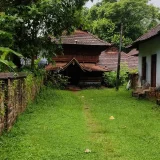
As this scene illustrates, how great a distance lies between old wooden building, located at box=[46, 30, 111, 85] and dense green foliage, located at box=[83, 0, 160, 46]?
14007 mm

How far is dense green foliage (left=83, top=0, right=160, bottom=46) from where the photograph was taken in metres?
39.7

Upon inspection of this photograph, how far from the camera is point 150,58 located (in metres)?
17.3

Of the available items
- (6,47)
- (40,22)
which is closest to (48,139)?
(6,47)

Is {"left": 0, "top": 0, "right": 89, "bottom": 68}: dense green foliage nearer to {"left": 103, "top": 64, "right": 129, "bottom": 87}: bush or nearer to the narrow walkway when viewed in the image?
the narrow walkway

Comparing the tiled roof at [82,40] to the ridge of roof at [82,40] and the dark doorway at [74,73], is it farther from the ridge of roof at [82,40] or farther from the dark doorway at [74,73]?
the dark doorway at [74,73]

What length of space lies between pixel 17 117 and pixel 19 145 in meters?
2.78

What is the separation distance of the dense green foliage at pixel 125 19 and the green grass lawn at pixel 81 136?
29.7 m

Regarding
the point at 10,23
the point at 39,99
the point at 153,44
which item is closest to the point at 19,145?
the point at 10,23

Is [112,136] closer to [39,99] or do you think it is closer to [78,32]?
[39,99]

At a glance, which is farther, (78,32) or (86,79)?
(78,32)

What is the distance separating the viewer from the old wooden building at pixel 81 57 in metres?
24.7

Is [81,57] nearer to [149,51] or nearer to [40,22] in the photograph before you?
[149,51]

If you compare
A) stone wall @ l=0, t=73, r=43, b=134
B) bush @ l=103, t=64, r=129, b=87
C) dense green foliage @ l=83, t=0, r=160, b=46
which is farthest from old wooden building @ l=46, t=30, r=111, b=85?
stone wall @ l=0, t=73, r=43, b=134

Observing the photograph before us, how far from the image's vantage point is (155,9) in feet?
136
